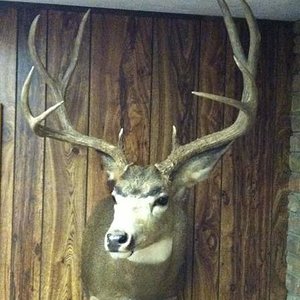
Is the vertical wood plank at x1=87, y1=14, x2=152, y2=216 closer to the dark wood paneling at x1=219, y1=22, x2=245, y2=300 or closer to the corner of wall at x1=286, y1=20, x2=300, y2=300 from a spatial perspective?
the dark wood paneling at x1=219, y1=22, x2=245, y2=300

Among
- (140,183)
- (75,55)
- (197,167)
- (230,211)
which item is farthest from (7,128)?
(230,211)

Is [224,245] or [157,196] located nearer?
[157,196]

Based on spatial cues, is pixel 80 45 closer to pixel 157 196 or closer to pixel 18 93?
pixel 18 93

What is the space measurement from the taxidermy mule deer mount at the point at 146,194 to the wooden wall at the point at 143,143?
228 mm

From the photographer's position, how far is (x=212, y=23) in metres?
2.84

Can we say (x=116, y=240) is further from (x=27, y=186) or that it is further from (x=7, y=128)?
(x=7, y=128)

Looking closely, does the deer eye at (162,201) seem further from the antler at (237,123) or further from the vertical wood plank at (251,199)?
the vertical wood plank at (251,199)

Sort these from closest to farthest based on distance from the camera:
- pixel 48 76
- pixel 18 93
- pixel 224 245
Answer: pixel 48 76 < pixel 18 93 < pixel 224 245

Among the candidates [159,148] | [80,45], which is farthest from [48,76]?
[159,148]

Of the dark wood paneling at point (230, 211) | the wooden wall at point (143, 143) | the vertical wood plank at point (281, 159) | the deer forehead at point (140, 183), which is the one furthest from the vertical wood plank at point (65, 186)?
the vertical wood plank at point (281, 159)

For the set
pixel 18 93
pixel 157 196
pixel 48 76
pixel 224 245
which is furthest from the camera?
pixel 224 245

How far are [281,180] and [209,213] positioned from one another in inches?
14.7

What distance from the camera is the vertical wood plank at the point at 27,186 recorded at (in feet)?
8.91

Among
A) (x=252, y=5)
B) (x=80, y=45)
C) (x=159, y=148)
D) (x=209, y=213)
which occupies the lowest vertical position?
(x=209, y=213)
